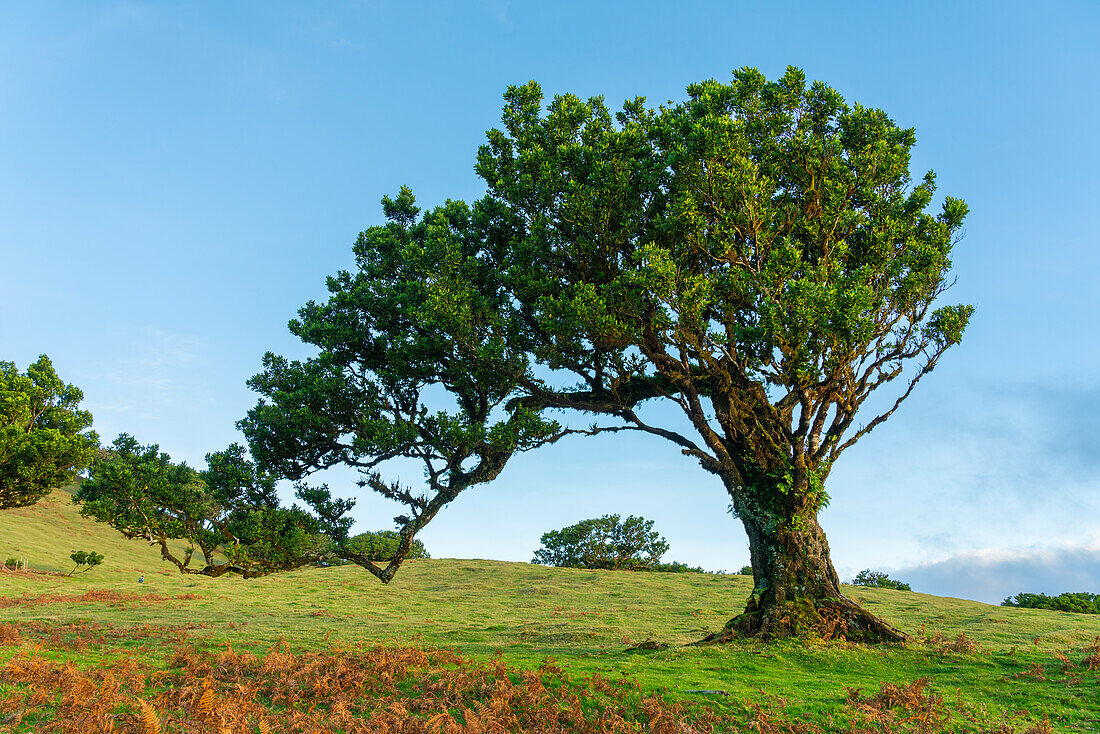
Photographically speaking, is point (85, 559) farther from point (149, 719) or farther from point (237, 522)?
point (149, 719)

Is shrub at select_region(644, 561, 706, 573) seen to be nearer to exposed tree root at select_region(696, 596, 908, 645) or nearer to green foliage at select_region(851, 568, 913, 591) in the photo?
green foliage at select_region(851, 568, 913, 591)

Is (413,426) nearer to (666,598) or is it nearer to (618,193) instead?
(618,193)

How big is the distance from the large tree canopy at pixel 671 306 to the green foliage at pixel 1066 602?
33522mm

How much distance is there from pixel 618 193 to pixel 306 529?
1597 cm

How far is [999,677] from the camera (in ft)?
56.1

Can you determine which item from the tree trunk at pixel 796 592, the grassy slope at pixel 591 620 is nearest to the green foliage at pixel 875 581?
the grassy slope at pixel 591 620

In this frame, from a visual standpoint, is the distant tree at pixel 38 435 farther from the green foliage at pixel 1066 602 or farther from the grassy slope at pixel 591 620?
the green foliage at pixel 1066 602

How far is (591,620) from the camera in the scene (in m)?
34.8

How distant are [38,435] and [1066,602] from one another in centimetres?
7973

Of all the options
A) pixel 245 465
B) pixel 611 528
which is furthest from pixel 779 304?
pixel 611 528

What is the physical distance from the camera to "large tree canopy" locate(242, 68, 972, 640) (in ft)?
71.3

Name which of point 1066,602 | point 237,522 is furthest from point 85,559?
point 1066,602

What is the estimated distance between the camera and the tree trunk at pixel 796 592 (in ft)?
70.6

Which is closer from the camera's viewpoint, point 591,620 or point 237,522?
point 237,522
